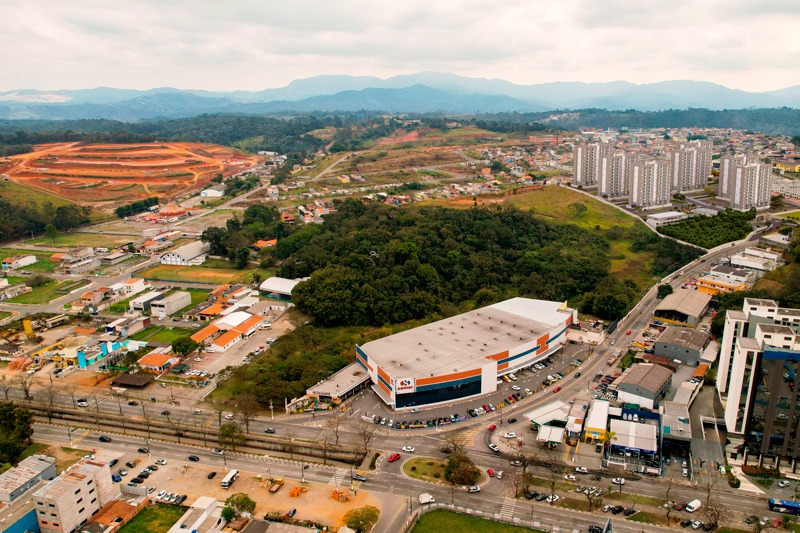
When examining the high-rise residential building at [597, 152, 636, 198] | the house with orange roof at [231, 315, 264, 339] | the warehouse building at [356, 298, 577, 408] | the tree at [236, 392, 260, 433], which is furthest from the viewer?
the high-rise residential building at [597, 152, 636, 198]

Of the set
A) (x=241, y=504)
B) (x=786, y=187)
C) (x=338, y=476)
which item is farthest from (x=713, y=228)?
(x=241, y=504)

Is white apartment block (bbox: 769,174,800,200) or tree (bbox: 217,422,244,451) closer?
tree (bbox: 217,422,244,451)

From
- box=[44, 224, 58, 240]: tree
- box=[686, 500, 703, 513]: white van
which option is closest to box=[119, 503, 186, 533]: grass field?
box=[686, 500, 703, 513]: white van

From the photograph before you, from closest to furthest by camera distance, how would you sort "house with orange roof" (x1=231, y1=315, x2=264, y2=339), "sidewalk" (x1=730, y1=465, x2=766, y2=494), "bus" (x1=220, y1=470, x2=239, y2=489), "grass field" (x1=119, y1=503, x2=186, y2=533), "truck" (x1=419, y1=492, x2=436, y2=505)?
"grass field" (x1=119, y1=503, x2=186, y2=533), "truck" (x1=419, y1=492, x2=436, y2=505), "sidewalk" (x1=730, y1=465, x2=766, y2=494), "bus" (x1=220, y1=470, x2=239, y2=489), "house with orange roof" (x1=231, y1=315, x2=264, y2=339)

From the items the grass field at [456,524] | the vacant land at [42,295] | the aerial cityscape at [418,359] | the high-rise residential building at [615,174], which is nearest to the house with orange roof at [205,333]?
the aerial cityscape at [418,359]

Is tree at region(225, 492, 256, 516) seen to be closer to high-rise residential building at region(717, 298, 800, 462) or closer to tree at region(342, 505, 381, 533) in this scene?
tree at region(342, 505, 381, 533)

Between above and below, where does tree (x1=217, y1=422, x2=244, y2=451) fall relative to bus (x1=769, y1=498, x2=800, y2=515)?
above

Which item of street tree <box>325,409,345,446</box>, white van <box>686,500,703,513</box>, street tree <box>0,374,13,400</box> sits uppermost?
street tree <box>0,374,13,400</box>

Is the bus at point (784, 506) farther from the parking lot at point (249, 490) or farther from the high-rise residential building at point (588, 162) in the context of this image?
the high-rise residential building at point (588, 162)
